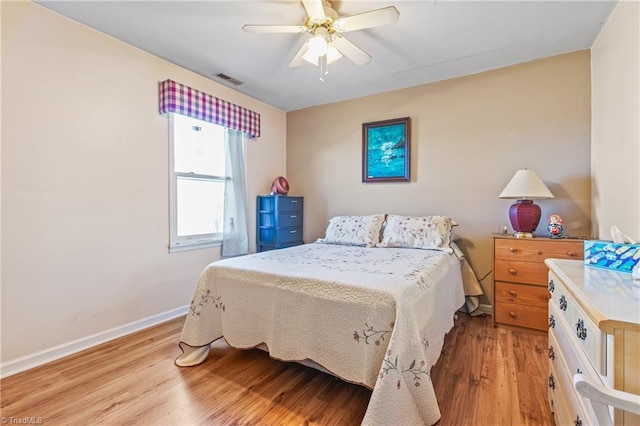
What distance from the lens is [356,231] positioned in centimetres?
317

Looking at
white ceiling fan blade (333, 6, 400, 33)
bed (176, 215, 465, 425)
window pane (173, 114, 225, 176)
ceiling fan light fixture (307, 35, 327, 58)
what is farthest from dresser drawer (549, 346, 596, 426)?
window pane (173, 114, 225, 176)

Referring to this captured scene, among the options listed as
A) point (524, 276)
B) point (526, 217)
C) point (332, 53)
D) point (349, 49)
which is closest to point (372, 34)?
point (349, 49)

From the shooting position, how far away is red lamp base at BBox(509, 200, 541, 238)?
97.7 inches

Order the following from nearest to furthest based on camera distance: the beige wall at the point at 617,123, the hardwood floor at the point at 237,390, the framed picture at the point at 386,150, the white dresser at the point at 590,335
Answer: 1. the white dresser at the point at 590,335
2. the hardwood floor at the point at 237,390
3. the beige wall at the point at 617,123
4. the framed picture at the point at 386,150

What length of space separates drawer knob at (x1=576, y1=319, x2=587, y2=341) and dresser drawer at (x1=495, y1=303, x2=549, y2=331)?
1.68 meters

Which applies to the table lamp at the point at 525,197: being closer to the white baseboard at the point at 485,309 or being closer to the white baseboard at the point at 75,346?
the white baseboard at the point at 485,309

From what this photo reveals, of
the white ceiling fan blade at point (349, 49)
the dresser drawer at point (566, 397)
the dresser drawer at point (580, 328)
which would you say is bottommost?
the dresser drawer at point (566, 397)

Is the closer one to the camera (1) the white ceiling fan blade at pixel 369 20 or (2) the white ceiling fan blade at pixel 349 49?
(1) the white ceiling fan blade at pixel 369 20

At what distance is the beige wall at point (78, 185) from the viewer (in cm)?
190

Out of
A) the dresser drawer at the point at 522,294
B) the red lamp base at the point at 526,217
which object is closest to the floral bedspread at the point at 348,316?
the dresser drawer at the point at 522,294

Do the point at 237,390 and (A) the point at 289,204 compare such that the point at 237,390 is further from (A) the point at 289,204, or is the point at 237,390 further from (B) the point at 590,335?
(A) the point at 289,204

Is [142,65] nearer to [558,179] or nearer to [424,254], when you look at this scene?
[424,254]

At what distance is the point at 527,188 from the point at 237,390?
2.63m

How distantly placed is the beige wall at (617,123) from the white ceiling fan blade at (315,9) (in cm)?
181
